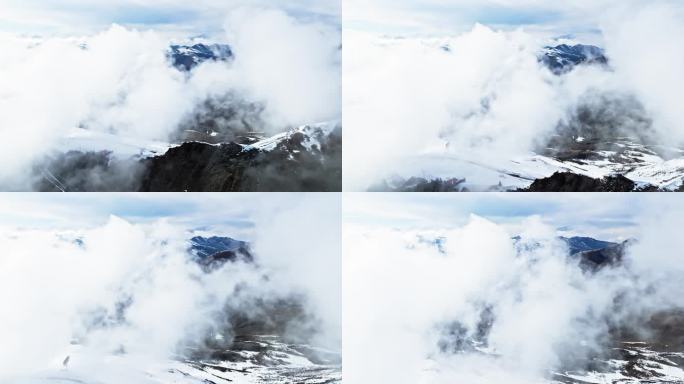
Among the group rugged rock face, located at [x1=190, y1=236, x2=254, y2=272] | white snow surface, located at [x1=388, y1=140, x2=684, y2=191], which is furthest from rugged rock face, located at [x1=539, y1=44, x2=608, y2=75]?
rugged rock face, located at [x1=190, y1=236, x2=254, y2=272]

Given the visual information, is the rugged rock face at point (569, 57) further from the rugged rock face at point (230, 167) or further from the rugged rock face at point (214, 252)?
the rugged rock face at point (214, 252)

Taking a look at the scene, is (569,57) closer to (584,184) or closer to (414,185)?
(584,184)

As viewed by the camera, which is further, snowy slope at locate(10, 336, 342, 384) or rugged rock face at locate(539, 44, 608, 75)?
rugged rock face at locate(539, 44, 608, 75)

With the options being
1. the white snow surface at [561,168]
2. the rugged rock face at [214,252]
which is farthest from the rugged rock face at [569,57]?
the rugged rock face at [214,252]

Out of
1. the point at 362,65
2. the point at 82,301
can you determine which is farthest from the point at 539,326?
the point at 82,301

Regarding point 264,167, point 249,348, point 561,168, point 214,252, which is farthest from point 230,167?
point 561,168

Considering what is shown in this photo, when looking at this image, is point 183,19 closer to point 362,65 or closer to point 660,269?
point 362,65

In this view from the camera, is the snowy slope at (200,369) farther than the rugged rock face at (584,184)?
No

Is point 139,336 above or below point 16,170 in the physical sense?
below

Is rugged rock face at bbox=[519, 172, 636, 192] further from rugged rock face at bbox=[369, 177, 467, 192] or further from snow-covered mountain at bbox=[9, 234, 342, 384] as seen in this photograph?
snow-covered mountain at bbox=[9, 234, 342, 384]
